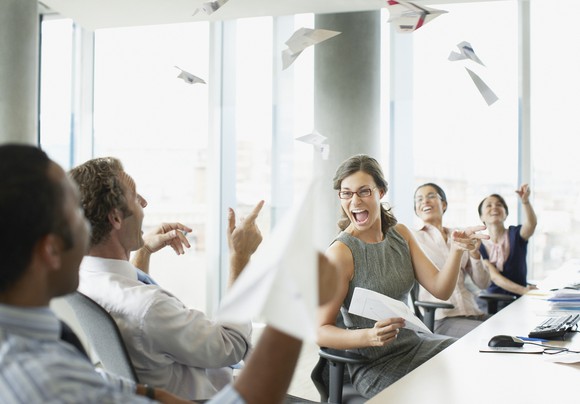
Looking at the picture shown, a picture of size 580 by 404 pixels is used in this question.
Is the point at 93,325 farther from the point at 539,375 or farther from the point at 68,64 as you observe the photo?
the point at 68,64

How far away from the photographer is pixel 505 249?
4.54 metres

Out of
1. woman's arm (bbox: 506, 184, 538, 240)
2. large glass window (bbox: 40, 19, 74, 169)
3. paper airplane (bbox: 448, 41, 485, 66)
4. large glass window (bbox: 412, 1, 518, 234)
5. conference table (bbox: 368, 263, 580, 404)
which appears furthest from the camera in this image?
large glass window (bbox: 40, 19, 74, 169)

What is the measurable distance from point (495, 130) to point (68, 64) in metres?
4.15

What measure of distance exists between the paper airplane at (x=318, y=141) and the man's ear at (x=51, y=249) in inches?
129

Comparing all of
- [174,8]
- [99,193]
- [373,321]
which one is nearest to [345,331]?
[373,321]

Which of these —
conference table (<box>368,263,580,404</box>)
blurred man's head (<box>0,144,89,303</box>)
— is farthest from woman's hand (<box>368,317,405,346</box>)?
blurred man's head (<box>0,144,89,303</box>)

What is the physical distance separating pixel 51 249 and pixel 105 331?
2.63 ft

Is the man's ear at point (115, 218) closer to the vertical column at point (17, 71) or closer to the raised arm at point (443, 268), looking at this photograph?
the raised arm at point (443, 268)

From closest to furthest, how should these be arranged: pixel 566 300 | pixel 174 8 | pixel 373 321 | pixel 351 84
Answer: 1. pixel 373 321
2. pixel 566 300
3. pixel 174 8
4. pixel 351 84

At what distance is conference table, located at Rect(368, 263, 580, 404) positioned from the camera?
1.64 meters

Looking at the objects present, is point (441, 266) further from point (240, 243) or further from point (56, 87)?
point (56, 87)

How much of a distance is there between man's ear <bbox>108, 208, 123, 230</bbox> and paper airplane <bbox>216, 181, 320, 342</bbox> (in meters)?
1.10

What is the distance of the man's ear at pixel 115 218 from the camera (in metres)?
1.96

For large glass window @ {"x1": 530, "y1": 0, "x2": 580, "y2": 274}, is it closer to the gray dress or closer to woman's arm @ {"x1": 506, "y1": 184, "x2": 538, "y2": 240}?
woman's arm @ {"x1": 506, "y1": 184, "x2": 538, "y2": 240}
